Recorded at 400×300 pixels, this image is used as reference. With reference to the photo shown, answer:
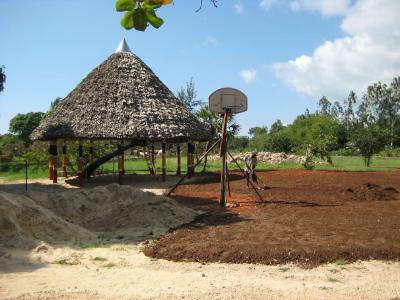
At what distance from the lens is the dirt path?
4.98 m

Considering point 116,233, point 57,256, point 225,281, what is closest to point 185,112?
point 116,233

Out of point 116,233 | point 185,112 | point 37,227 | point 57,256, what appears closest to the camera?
point 57,256

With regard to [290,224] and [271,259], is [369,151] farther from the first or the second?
[271,259]

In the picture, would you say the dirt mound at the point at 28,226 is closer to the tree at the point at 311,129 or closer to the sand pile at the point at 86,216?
the sand pile at the point at 86,216

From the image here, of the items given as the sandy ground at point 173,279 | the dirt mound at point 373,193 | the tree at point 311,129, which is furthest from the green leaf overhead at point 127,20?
the tree at point 311,129

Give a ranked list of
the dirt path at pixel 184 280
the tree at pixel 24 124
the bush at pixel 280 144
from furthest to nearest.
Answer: the tree at pixel 24 124, the bush at pixel 280 144, the dirt path at pixel 184 280

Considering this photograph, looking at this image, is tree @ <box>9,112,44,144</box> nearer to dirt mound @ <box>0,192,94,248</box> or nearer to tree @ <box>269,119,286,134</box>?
tree @ <box>269,119,286,134</box>

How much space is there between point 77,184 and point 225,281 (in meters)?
12.0

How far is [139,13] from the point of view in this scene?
6.82ft

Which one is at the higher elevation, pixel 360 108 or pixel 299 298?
pixel 360 108

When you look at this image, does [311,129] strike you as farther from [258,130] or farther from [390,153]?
[258,130]

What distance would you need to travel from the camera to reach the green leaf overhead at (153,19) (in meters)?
2.11

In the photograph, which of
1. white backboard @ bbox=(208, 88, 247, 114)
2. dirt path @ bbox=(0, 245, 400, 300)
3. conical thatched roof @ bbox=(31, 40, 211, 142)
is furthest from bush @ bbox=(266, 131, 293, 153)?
dirt path @ bbox=(0, 245, 400, 300)

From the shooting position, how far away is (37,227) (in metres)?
7.84
